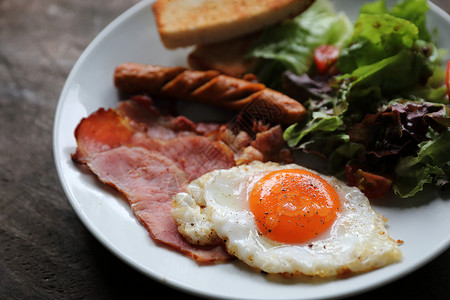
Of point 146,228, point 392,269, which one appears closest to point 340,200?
point 392,269

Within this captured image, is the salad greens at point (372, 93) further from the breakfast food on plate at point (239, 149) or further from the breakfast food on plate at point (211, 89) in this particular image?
the breakfast food on plate at point (211, 89)

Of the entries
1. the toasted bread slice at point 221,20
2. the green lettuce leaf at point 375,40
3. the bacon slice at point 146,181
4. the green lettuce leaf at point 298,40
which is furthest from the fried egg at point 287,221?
the toasted bread slice at point 221,20

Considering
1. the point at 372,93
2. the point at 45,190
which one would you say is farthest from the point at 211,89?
the point at 45,190

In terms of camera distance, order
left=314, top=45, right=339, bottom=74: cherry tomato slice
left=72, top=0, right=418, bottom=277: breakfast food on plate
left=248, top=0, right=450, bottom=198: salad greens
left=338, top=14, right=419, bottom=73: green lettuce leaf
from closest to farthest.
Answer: left=72, top=0, right=418, bottom=277: breakfast food on plate → left=248, top=0, right=450, bottom=198: salad greens → left=338, top=14, right=419, bottom=73: green lettuce leaf → left=314, top=45, right=339, bottom=74: cherry tomato slice

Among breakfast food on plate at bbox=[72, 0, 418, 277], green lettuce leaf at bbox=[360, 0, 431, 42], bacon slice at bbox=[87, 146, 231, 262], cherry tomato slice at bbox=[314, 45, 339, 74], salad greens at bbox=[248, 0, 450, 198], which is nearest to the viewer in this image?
breakfast food on plate at bbox=[72, 0, 418, 277]

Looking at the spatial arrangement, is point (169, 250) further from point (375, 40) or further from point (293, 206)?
point (375, 40)

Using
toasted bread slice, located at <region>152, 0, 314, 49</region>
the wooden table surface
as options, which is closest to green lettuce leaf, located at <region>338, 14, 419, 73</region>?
toasted bread slice, located at <region>152, 0, 314, 49</region>

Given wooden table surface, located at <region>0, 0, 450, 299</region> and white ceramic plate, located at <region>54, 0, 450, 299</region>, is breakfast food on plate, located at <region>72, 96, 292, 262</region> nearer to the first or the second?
white ceramic plate, located at <region>54, 0, 450, 299</region>
